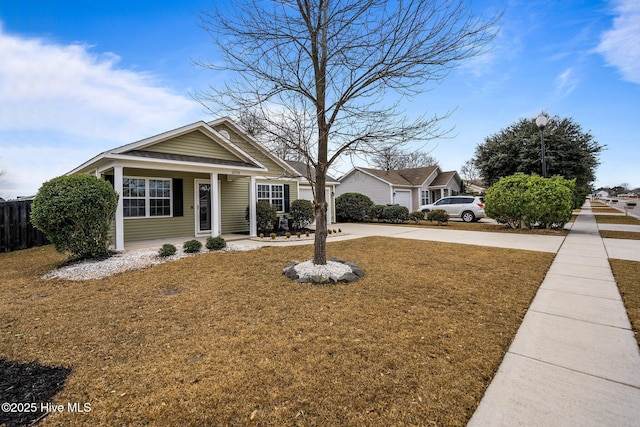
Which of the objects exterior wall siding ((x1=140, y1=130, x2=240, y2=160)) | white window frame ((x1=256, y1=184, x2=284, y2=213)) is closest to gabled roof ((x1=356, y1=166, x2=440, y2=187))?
white window frame ((x1=256, y1=184, x2=284, y2=213))

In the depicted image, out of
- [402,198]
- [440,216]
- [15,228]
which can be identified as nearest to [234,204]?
[15,228]

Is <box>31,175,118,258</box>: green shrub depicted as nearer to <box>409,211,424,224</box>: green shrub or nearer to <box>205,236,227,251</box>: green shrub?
<box>205,236,227,251</box>: green shrub

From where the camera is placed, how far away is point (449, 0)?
14.7ft

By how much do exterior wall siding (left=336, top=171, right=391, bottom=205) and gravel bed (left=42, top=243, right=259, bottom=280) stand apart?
1728 cm

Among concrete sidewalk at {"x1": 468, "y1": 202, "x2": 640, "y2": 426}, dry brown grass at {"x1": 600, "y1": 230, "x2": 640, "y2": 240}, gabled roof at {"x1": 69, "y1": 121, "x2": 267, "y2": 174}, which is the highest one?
gabled roof at {"x1": 69, "y1": 121, "x2": 267, "y2": 174}

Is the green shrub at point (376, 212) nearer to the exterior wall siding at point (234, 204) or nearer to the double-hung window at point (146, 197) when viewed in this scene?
the exterior wall siding at point (234, 204)

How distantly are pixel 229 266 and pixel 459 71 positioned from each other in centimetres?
614

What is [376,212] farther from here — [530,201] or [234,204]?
[234,204]

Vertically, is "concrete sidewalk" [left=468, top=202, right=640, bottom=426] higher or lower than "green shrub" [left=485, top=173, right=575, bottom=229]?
lower

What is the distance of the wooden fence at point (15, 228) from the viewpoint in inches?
363

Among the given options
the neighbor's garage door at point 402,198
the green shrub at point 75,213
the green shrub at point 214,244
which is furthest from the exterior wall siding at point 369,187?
the green shrub at point 75,213

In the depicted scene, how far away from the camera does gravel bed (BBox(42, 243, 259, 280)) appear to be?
5.95m

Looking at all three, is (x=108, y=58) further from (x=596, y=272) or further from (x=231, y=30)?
(x=596, y=272)

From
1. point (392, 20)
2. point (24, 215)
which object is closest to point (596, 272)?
point (392, 20)
